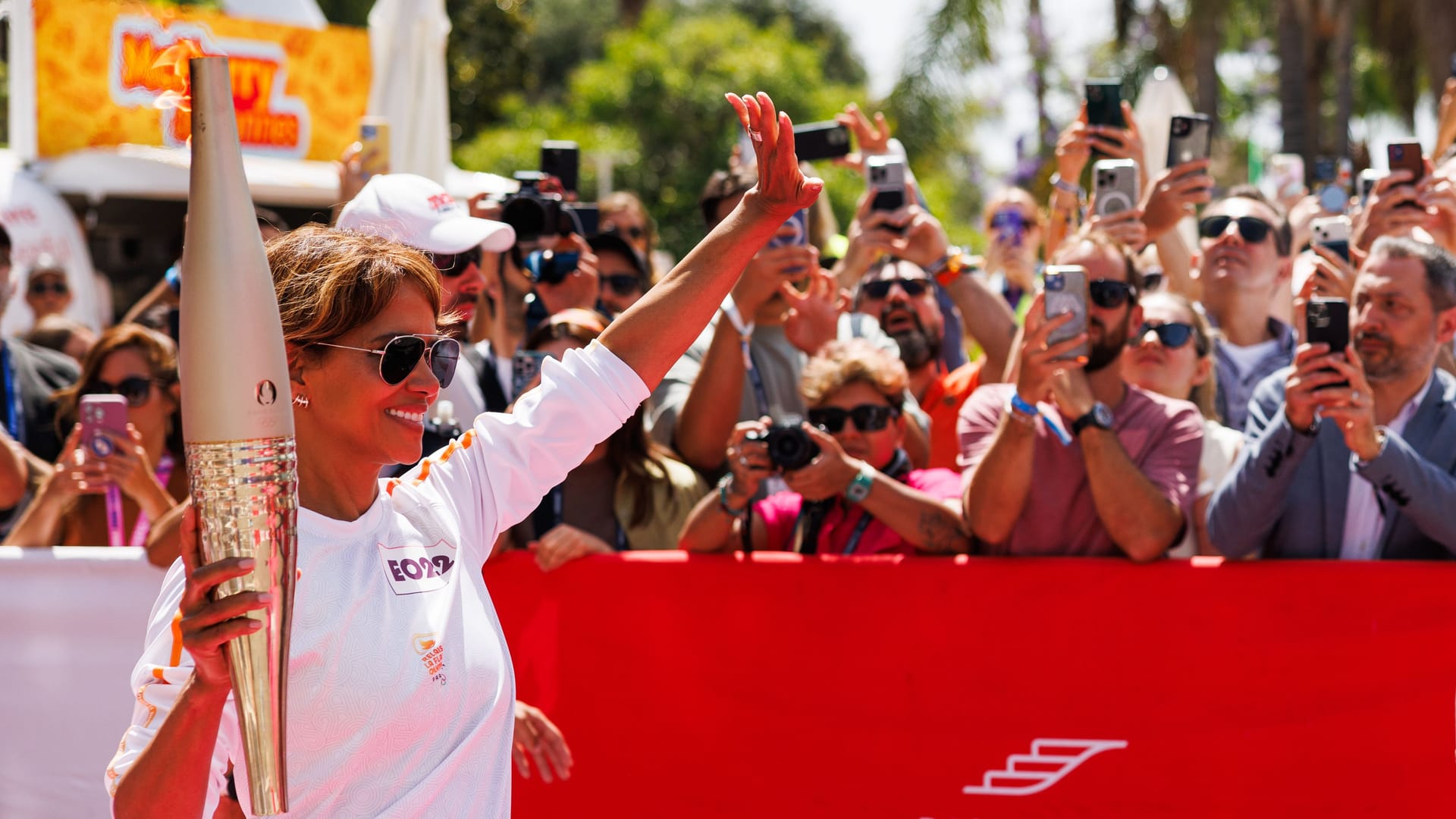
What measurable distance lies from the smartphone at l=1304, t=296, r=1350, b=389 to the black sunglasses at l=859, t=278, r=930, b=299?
210 cm

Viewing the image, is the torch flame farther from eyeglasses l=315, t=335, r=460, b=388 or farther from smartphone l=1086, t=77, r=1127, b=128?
smartphone l=1086, t=77, r=1127, b=128

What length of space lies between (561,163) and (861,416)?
1826 millimetres

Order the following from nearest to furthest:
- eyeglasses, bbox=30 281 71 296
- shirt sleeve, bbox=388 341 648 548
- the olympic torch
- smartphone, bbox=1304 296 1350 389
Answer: the olympic torch, shirt sleeve, bbox=388 341 648 548, smartphone, bbox=1304 296 1350 389, eyeglasses, bbox=30 281 71 296

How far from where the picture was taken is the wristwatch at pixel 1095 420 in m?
4.06

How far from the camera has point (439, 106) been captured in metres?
8.92

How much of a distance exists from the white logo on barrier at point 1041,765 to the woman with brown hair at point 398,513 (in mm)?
1905

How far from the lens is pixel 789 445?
4.16 metres

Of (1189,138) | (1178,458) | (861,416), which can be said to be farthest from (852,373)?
(1189,138)

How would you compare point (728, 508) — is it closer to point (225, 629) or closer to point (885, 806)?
point (885, 806)

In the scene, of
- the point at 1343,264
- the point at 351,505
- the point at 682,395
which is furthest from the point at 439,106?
the point at 351,505

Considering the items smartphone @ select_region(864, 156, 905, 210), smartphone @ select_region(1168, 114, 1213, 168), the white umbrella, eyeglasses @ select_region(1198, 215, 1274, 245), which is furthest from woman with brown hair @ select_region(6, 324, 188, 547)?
eyeglasses @ select_region(1198, 215, 1274, 245)

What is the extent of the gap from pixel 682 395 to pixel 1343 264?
7.28ft

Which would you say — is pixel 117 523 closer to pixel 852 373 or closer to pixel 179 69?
pixel 852 373

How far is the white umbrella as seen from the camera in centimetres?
872
